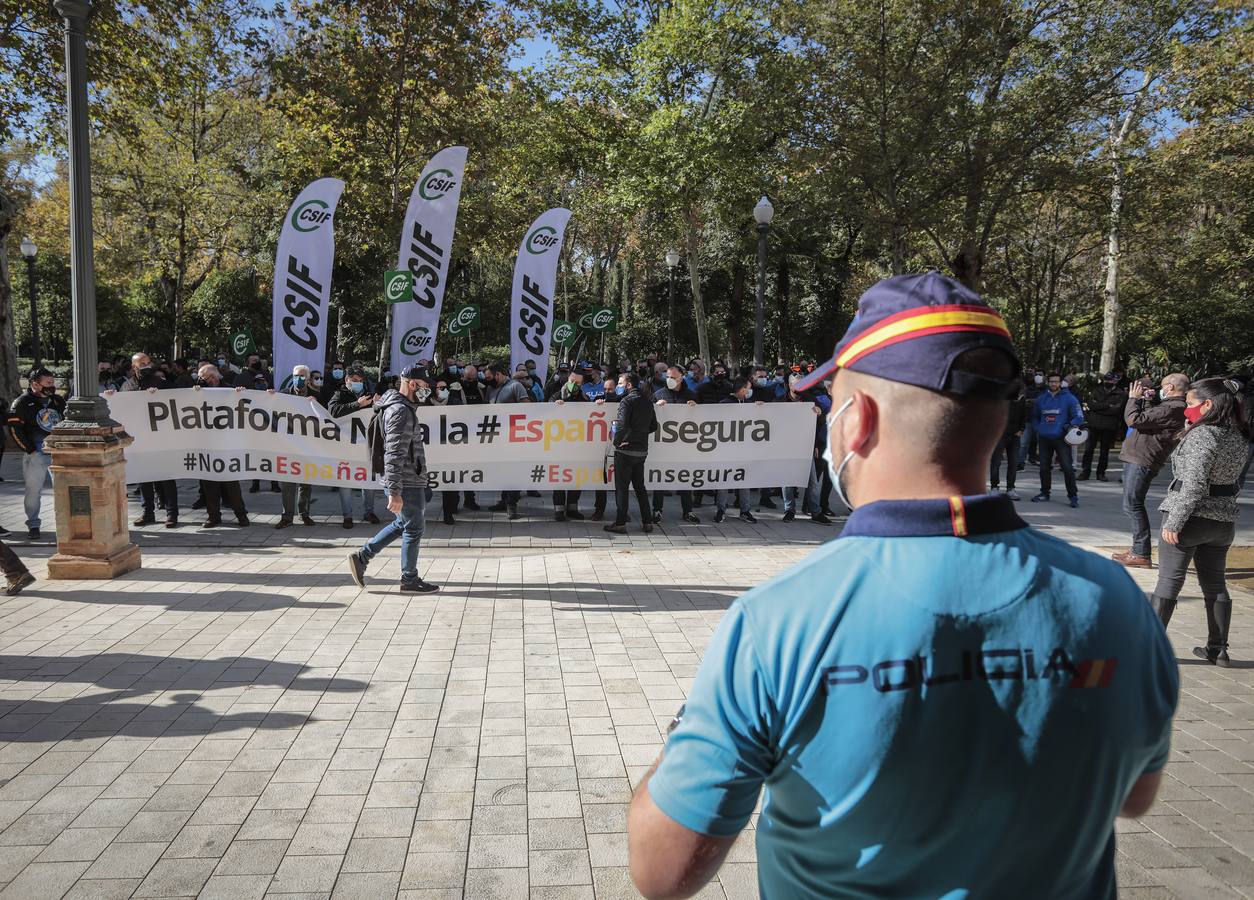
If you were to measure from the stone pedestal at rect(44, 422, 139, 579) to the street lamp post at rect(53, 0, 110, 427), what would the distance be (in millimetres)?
153

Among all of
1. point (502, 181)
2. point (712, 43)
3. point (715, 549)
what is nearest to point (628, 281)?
point (502, 181)

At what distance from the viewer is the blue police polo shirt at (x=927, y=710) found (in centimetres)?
117

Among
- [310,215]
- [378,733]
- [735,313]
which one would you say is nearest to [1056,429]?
[378,733]

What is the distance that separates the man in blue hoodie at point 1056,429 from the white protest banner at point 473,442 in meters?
4.16

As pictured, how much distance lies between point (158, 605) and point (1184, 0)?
997 inches

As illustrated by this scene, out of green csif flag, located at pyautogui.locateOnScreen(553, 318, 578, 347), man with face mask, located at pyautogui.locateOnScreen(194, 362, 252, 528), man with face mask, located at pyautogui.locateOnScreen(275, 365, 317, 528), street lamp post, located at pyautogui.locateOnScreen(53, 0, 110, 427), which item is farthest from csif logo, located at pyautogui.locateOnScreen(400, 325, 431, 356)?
green csif flag, located at pyautogui.locateOnScreen(553, 318, 578, 347)

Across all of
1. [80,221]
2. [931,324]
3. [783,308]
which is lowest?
[931,324]

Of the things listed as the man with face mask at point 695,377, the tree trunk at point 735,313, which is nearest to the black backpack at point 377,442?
the man with face mask at point 695,377

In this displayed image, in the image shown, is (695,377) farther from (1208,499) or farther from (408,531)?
(1208,499)

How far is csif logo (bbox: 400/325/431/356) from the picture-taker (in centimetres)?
1422

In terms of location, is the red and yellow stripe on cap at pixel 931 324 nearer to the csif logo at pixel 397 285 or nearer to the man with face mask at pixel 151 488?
the man with face mask at pixel 151 488

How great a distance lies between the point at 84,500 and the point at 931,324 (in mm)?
8450

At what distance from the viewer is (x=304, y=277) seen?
525 inches

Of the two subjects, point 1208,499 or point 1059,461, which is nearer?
point 1208,499
